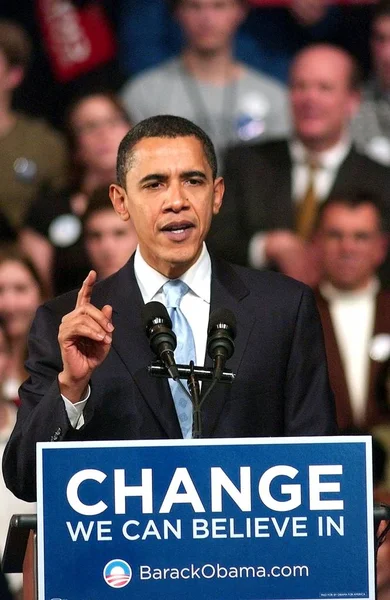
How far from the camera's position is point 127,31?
5.83 metres

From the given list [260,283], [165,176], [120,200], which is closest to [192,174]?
[165,176]

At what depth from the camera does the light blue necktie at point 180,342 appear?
2662 millimetres

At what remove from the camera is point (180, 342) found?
2699 millimetres

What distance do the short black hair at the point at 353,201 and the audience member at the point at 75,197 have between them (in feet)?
3.11

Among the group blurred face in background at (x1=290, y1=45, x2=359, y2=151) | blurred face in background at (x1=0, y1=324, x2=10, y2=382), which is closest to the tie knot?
blurred face in background at (x1=0, y1=324, x2=10, y2=382)

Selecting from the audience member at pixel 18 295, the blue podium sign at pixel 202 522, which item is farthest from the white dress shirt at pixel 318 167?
the blue podium sign at pixel 202 522

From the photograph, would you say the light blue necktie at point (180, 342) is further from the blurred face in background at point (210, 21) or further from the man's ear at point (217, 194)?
the blurred face in background at point (210, 21)

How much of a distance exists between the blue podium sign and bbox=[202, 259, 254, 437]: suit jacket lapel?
408 mm

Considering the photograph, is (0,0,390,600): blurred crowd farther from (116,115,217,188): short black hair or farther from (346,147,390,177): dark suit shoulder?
(116,115,217,188): short black hair

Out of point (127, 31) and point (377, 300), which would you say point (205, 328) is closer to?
point (377, 300)

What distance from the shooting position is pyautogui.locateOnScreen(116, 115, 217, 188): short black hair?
8.96 ft

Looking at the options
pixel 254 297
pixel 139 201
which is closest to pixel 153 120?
pixel 139 201

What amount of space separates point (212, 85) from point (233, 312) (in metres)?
3.21

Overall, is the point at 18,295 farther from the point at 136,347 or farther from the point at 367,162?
the point at 136,347
